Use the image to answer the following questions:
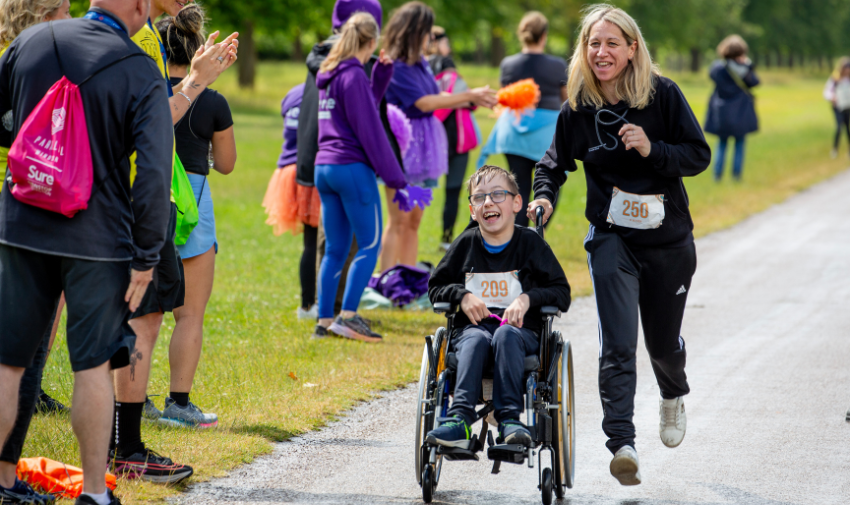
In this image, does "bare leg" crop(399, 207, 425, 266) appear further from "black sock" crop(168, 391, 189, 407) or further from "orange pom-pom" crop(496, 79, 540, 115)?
"black sock" crop(168, 391, 189, 407)

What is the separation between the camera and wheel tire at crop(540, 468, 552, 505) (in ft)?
12.9

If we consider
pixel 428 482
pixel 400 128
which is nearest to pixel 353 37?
pixel 400 128

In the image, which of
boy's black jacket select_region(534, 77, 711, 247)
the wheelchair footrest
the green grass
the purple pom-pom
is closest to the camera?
the wheelchair footrest

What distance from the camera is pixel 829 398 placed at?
18.9 ft

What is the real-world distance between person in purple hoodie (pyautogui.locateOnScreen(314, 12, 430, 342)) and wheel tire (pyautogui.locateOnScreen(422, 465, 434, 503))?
9.66 feet

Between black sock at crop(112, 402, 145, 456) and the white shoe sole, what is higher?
the white shoe sole

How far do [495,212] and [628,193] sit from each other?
2.05ft

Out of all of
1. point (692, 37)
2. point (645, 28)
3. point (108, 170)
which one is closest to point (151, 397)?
point (108, 170)

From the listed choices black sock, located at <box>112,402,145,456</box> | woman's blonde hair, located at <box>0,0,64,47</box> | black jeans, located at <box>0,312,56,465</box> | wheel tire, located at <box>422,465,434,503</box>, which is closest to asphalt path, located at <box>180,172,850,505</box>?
wheel tire, located at <box>422,465,434,503</box>

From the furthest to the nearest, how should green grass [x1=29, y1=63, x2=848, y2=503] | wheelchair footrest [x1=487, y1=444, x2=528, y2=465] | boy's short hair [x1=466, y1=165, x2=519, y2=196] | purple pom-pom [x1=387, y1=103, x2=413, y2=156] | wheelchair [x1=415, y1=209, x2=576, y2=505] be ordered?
1. purple pom-pom [x1=387, y1=103, x2=413, y2=156]
2. green grass [x1=29, y1=63, x2=848, y2=503]
3. boy's short hair [x1=466, y1=165, x2=519, y2=196]
4. wheelchair [x1=415, y1=209, x2=576, y2=505]
5. wheelchair footrest [x1=487, y1=444, x2=528, y2=465]

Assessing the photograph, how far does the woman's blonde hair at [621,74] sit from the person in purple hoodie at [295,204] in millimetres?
3624

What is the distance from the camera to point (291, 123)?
7781 mm

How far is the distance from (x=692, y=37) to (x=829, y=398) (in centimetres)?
6643

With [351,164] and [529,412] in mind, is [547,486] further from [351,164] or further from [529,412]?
[351,164]
